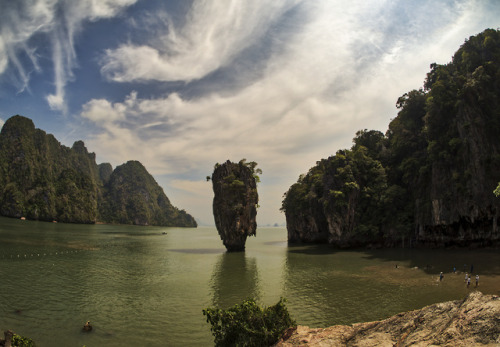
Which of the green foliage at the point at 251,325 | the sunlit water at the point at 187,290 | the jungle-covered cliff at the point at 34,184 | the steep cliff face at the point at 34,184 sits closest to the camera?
the green foliage at the point at 251,325

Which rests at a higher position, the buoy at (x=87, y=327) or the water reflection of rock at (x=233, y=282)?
the buoy at (x=87, y=327)

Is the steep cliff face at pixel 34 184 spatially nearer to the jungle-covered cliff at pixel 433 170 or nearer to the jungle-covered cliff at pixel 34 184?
the jungle-covered cliff at pixel 34 184

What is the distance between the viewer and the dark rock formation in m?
58.9

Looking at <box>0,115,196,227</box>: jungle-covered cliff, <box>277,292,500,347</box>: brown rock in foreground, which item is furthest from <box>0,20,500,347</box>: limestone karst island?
<box>0,115,196,227</box>: jungle-covered cliff

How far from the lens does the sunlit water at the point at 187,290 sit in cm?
1875

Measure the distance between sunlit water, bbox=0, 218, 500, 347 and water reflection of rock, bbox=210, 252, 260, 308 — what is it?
4.1 inches

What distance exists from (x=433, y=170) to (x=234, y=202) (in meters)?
38.9

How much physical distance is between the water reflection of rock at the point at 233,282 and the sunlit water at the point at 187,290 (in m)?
0.11

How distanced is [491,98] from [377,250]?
32212mm

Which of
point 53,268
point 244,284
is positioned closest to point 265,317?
point 244,284

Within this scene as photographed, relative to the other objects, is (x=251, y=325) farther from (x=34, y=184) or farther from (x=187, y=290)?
(x=34, y=184)

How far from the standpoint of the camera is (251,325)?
1227 cm

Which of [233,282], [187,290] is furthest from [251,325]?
[233,282]

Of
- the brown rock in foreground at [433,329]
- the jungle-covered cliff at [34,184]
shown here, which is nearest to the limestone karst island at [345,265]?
the brown rock in foreground at [433,329]
